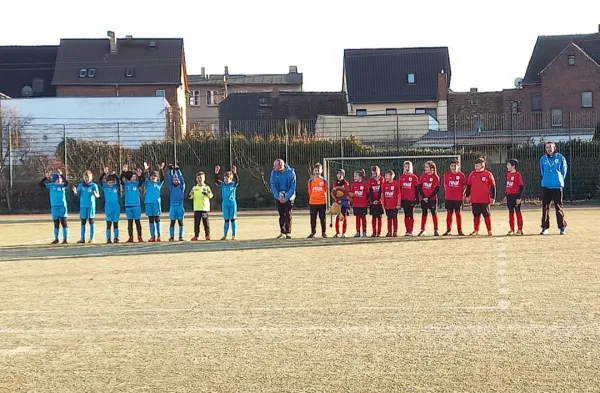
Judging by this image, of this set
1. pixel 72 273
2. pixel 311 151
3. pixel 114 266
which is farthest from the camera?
pixel 311 151

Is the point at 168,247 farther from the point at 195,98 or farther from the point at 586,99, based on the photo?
the point at 195,98

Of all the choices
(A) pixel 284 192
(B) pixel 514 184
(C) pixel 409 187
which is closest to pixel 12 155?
(A) pixel 284 192

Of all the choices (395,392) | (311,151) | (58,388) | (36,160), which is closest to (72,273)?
(58,388)

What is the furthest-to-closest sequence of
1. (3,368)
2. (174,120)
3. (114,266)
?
(174,120) < (114,266) < (3,368)

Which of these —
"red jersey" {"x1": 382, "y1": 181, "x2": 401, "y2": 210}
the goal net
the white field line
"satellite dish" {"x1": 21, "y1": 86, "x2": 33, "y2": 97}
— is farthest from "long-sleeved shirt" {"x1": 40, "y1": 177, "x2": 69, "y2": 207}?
"satellite dish" {"x1": 21, "y1": 86, "x2": 33, "y2": 97}

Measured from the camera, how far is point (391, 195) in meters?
17.6

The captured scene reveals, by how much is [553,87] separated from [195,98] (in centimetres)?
3838

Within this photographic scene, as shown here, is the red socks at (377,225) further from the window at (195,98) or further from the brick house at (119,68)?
the window at (195,98)

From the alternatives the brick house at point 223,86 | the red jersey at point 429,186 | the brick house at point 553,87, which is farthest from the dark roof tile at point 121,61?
the red jersey at point 429,186

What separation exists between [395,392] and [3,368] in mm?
2986

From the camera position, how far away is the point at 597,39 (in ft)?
192

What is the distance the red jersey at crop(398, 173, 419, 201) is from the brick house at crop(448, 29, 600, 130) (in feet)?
112

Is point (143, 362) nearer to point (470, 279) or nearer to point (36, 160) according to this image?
point (470, 279)

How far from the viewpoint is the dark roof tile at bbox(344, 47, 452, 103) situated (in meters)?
62.2
